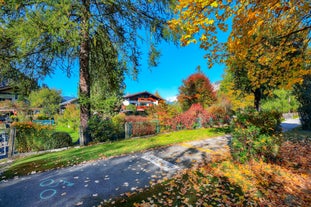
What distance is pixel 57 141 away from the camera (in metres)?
7.45

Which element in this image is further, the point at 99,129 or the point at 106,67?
the point at 106,67

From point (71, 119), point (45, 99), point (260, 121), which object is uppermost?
point (45, 99)

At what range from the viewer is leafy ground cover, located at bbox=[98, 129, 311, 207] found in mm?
2723

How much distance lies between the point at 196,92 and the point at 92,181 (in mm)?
20115

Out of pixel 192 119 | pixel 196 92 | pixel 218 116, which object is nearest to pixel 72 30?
pixel 192 119

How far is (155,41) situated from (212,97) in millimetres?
15591

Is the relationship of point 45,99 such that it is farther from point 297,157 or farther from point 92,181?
point 297,157

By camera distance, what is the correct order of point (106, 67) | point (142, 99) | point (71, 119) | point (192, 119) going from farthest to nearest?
point (142, 99) → point (71, 119) → point (192, 119) → point (106, 67)

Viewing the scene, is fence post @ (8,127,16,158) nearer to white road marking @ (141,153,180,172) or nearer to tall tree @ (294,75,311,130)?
white road marking @ (141,153,180,172)

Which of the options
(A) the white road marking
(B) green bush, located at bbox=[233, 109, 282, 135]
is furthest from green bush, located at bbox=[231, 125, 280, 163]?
(A) the white road marking

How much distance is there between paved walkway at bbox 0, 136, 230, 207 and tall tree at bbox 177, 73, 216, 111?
55.3ft

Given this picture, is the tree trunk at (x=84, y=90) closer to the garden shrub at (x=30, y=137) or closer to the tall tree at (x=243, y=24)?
the garden shrub at (x=30, y=137)

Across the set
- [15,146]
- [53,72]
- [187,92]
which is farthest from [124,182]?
[187,92]

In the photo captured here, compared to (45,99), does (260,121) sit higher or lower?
lower
